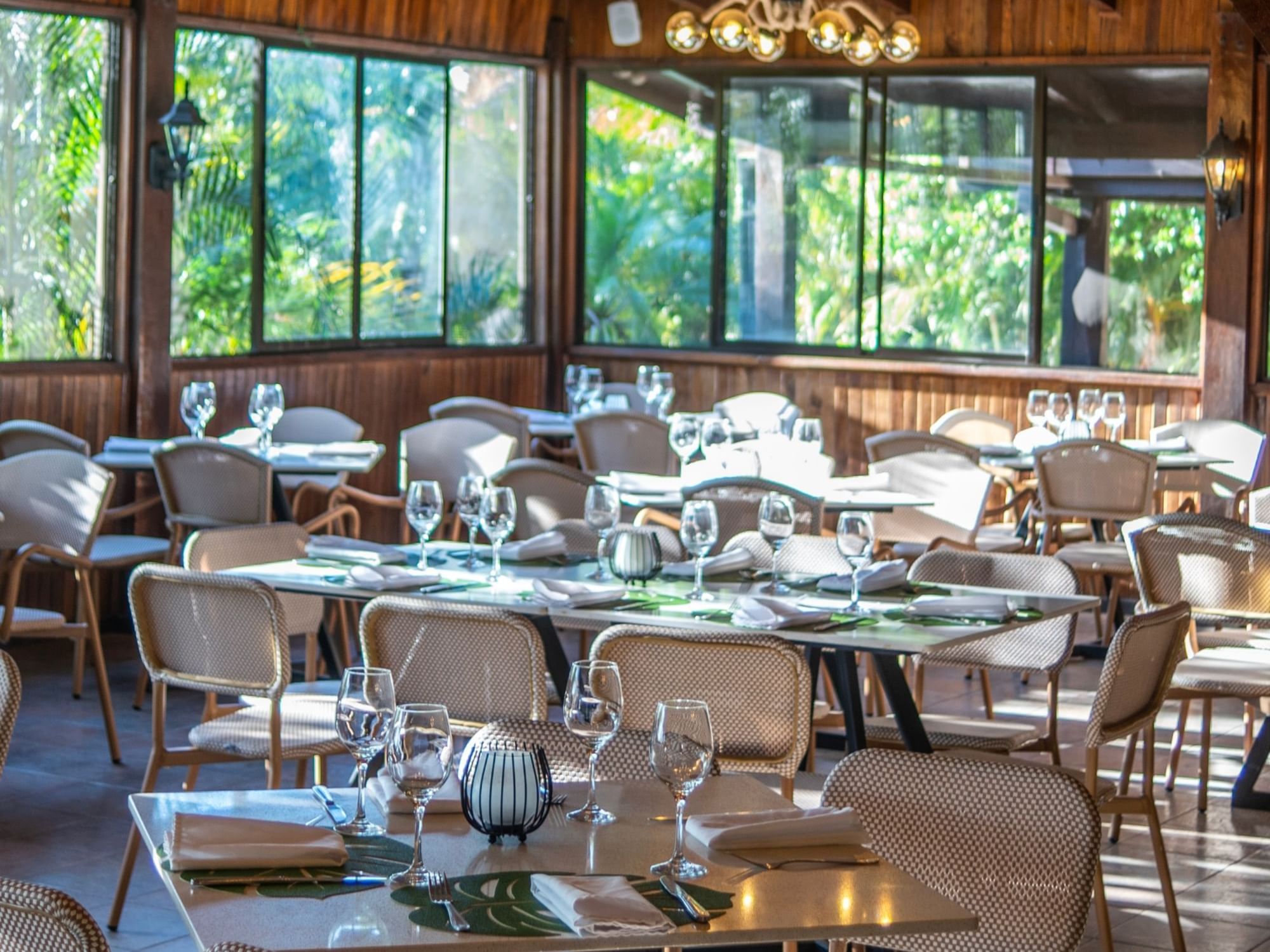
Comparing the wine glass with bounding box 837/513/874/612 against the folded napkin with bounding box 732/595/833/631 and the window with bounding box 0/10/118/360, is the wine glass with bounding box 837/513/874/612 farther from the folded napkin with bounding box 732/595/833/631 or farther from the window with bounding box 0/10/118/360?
the window with bounding box 0/10/118/360

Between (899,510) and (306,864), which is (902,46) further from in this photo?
(306,864)

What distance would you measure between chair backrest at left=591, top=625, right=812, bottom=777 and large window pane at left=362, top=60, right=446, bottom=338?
666 centimetres

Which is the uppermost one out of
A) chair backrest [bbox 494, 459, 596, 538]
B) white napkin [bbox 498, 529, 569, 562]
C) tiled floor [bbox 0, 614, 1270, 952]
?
chair backrest [bbox 494, 459, 596, 538]

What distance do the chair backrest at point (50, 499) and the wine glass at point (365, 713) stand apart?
425cm

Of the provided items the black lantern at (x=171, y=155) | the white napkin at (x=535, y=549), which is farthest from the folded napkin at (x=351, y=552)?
the black lantern at (x=171, y=155)

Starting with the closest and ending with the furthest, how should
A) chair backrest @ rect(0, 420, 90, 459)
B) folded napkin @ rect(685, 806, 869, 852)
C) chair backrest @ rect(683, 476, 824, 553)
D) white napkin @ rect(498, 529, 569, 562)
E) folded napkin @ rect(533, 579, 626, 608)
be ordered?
folded napkin @ rect(685, 806, 869, 852), folded napkin @ rect(533, 579, 626, 608), white napkin @ rect(498, 529, 569, 562), chair backrest @ rect(683, 476, 824, 553), chair backrest @ rect(0, 420, 90, 459)

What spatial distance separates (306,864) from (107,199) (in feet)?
22.6

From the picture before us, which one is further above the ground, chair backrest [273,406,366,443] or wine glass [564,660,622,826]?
chair backrest [273,406,366,443]

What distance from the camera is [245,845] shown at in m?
2.46

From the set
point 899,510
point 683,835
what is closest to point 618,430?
point 899,510

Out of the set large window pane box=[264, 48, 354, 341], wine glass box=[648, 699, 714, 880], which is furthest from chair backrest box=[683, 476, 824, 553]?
large window pane box=[264, 48, 354, 341]

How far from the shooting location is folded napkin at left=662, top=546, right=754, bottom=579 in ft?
16.6

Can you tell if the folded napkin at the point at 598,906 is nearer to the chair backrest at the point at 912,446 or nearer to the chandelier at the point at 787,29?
the chair backrest at the point at 912,446

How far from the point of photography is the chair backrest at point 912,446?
25.9 ft
